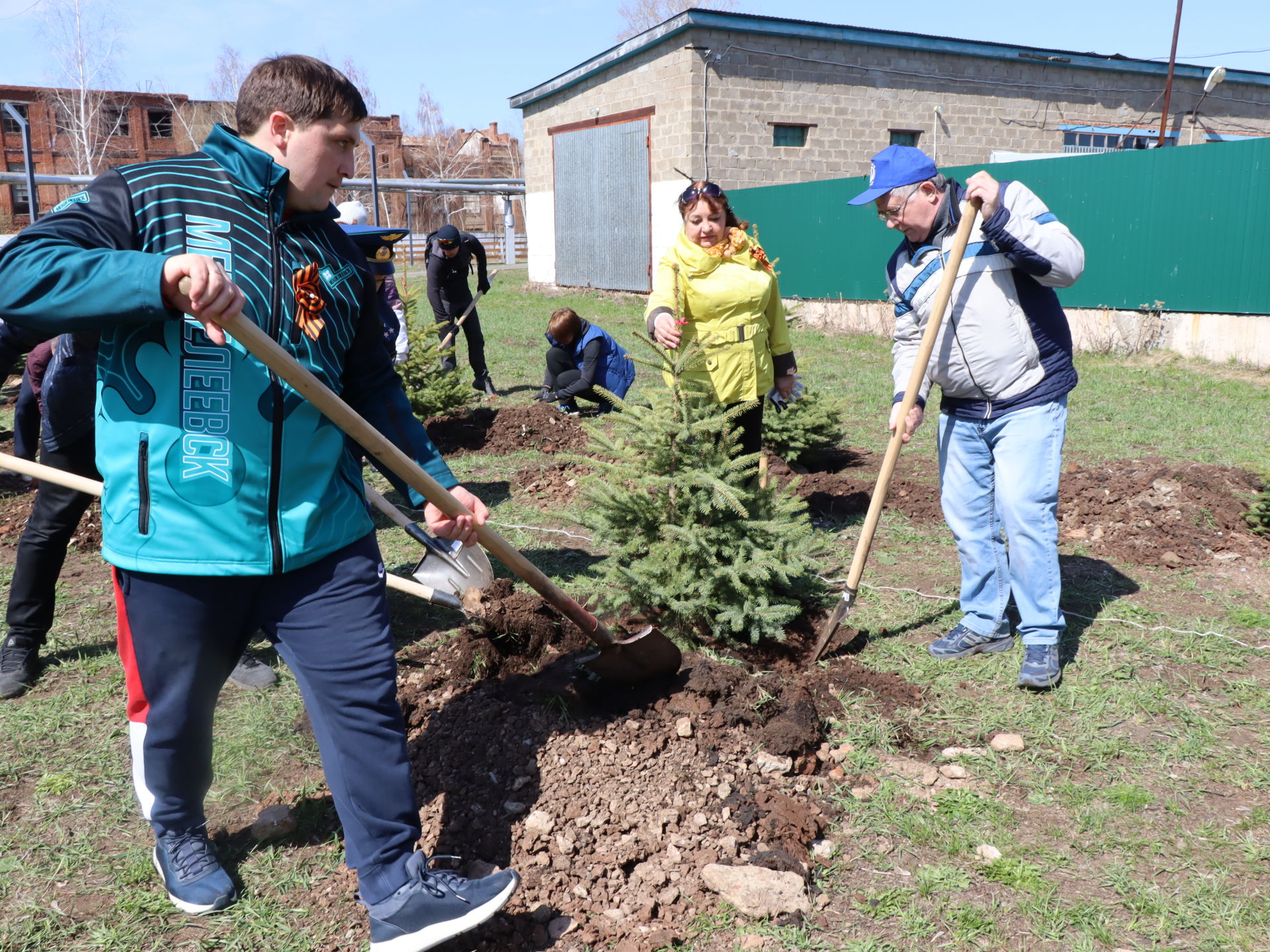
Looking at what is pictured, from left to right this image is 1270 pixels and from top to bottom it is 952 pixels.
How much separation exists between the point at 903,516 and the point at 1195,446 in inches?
127

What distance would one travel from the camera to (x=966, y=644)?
156 inches

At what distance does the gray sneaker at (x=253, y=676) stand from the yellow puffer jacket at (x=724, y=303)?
7.70 ft

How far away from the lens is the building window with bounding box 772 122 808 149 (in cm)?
1761

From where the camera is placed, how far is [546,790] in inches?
115

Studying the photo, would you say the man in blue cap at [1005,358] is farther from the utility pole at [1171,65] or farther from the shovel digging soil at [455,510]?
the utility pole at [1171,65]

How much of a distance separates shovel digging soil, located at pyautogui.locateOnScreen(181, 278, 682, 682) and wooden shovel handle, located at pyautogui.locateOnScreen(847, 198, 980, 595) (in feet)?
3.17

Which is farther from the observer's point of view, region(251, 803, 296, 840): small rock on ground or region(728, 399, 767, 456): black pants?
region(728, 399, 767, 456): black pants

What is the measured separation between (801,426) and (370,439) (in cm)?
481

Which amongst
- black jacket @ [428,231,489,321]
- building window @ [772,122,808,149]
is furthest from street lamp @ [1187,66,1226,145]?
black jacket @ [428,231,489,321]

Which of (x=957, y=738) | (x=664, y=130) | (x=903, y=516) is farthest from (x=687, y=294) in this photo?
(x=664, y=130)

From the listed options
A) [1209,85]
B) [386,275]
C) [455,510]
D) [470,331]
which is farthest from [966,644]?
[1209,85]

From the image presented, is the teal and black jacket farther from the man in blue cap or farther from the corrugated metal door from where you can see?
the corrugated metal door

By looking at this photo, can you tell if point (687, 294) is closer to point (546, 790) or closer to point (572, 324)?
point (546, 790)

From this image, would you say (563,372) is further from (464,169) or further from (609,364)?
(464,169)
